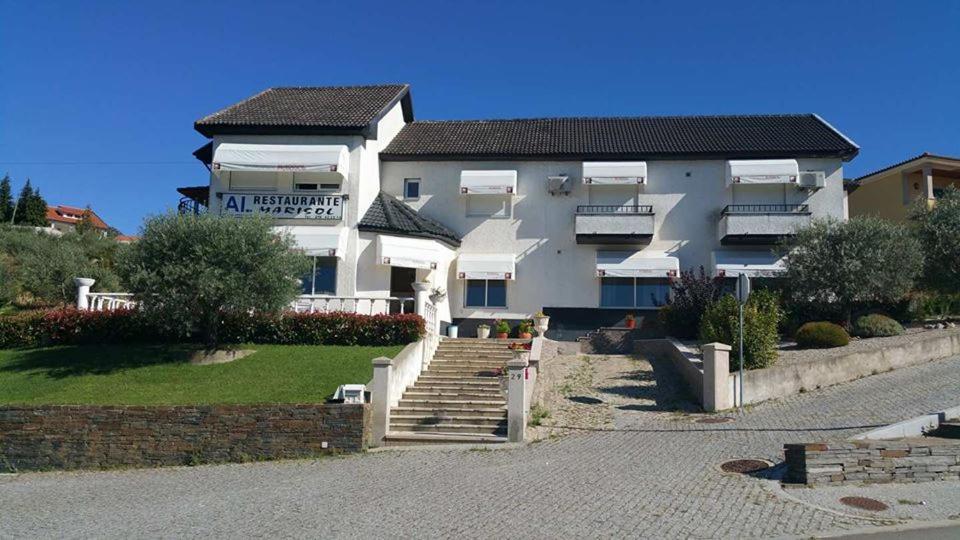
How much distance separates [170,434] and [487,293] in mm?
15672

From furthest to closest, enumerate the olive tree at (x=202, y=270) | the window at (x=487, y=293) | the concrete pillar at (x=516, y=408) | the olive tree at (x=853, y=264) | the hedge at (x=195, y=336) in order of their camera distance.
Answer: the window at (x=487, y=293), the olive tree at (x=853, y=264), the hedge at (x=195, y=336), the olive tree at (x=202, y=270), the concrete pillar at (x=516, y=408)

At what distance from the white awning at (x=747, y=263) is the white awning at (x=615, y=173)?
431cm

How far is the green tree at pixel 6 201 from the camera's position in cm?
8419

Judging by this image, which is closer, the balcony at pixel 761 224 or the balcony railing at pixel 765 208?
the balcony at pixel 761 224

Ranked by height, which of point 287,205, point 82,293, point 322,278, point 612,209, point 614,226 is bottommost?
point 82,293

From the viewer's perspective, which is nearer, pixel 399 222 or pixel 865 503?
pixel 865 503

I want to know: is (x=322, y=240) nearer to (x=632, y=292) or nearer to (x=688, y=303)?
(x=632, y=292)

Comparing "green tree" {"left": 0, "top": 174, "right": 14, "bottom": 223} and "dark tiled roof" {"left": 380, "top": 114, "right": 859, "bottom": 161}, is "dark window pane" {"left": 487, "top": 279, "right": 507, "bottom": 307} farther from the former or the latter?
"green tree" {"left": 0, "top": 174, "right": 14, "bottom": 223}

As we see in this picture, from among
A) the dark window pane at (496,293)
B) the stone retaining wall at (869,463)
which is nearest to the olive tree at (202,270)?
the dark window pane at (496,293)

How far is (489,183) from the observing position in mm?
28312

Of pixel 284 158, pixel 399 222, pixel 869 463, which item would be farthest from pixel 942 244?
pixel 284 158

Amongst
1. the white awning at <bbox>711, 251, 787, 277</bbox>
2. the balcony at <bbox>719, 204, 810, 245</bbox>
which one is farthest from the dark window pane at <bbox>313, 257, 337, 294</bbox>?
the balcony at <bbox>719, 204, 810, 245</bbox>

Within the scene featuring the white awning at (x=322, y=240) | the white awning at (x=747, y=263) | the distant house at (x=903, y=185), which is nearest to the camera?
the white awning at (x=322, y=240)

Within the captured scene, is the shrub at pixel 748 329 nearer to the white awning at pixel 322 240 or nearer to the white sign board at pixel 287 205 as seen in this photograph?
the white awning at pixel 322 240
